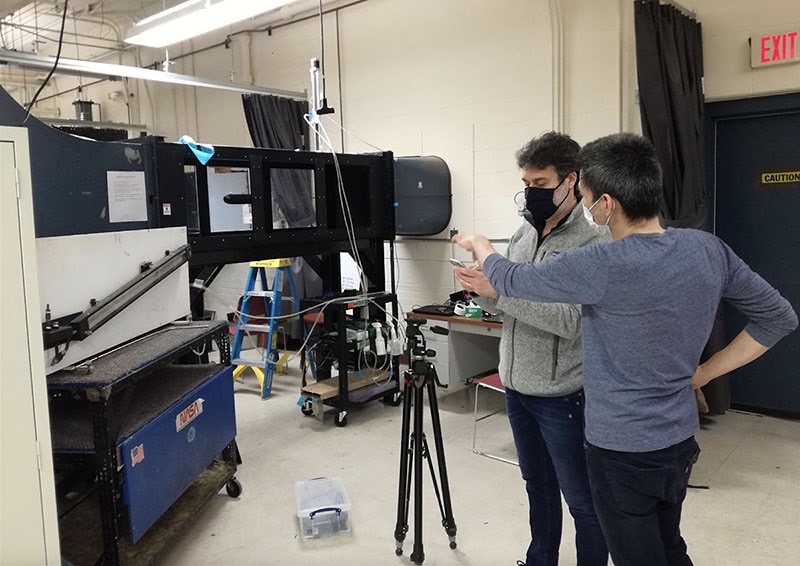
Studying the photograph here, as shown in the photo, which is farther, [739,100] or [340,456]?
[739,100]

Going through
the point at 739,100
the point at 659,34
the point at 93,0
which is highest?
the point at 93,0

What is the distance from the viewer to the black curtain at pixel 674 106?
322 cm

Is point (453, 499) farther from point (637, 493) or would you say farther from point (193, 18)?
point (193, 18)

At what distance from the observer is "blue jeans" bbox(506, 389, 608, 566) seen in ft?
5.75

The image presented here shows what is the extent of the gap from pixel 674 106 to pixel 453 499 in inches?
92.7

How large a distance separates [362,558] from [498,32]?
3.67 metres

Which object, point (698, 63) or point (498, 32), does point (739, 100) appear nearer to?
point (698, 63)

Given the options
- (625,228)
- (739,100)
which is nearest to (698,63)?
(739,100)

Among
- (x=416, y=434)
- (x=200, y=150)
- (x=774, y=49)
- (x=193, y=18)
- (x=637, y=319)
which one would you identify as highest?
(x=193, y=18)

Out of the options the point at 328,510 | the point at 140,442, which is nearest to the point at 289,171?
the point at 328,510

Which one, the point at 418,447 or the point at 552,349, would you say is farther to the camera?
the point at 418,447

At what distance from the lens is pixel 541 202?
1.81 meters

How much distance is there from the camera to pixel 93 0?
6078 mm

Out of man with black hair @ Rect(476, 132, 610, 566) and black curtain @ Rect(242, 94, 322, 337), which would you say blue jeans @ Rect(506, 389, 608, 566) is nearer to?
man with black hair @ Rect(476, 132, 610, 566)
